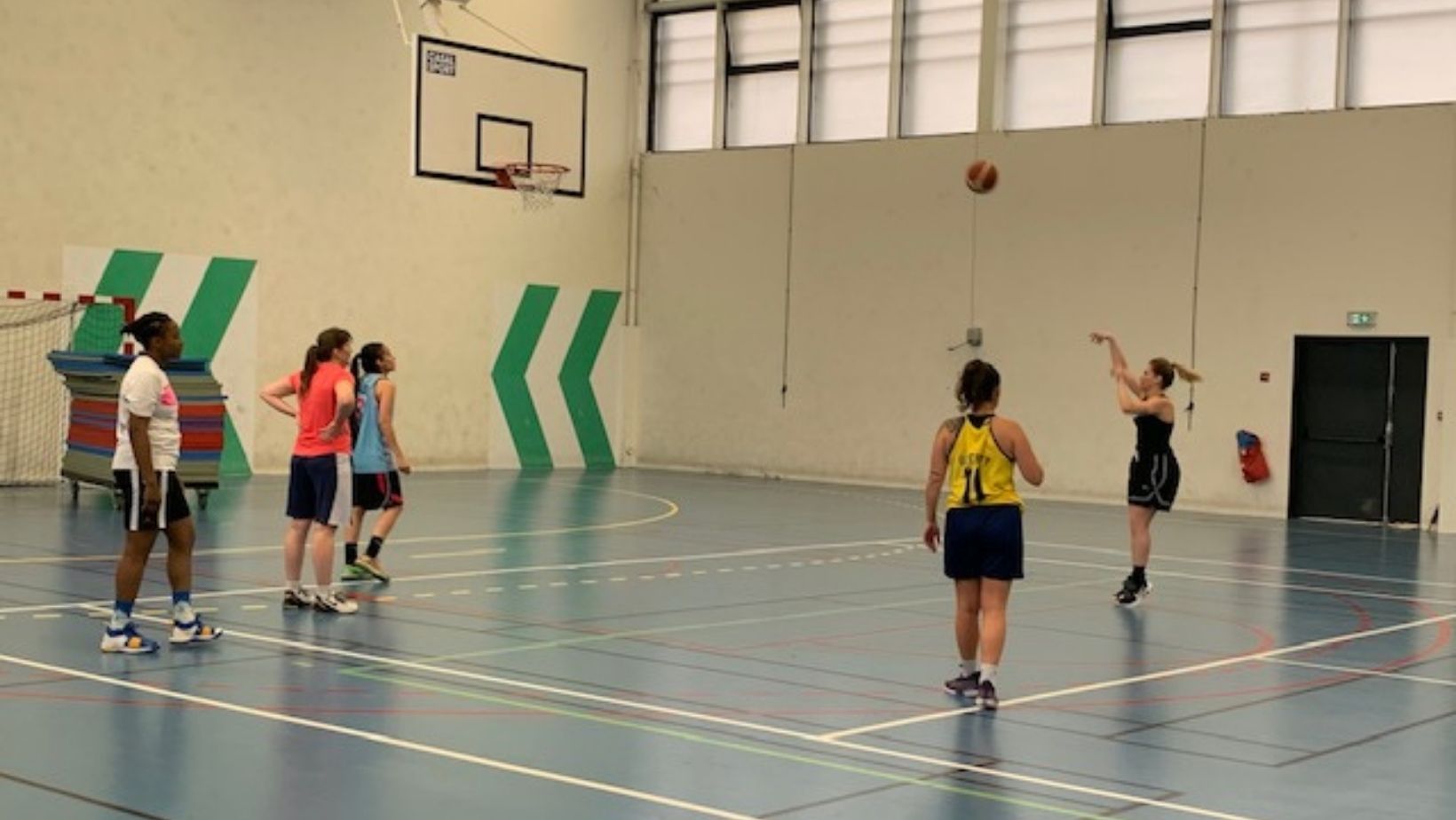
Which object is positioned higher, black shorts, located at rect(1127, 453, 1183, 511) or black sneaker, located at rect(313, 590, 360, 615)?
black shorts, located at rect(1127, 453, 1183, 511)

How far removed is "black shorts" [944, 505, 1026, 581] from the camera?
9898 millimetres

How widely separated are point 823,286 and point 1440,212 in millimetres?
9698

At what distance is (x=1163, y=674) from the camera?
1131 cm

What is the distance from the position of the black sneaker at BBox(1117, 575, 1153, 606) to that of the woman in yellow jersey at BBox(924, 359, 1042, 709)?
5.05 metres

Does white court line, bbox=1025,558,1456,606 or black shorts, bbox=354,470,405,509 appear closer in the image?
black shorts, bbox=354,470,405,509

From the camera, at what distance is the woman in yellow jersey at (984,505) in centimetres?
990

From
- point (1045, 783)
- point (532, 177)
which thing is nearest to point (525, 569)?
point (1045, 783)

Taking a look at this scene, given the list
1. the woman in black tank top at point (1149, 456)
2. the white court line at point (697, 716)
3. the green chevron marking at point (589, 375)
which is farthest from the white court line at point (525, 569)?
the green chevron marking at point (589, 375)

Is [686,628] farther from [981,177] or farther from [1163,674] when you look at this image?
[981,177]

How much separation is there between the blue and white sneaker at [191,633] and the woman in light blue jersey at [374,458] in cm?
302

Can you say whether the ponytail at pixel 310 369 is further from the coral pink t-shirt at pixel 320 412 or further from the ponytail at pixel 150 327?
the ponytail at pixel 150 327

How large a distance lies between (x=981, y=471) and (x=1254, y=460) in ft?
56.4

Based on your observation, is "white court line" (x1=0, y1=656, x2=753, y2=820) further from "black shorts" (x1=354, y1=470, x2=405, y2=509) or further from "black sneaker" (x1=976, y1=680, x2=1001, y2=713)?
"black shorts" (x1=354, y1=470, x2=405, y2=509)

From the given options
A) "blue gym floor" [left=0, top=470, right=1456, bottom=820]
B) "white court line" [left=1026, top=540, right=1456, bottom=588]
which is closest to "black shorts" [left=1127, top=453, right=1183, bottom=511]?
"blue gym floor" [left=0, top=470, right=1456, bottom=820]
